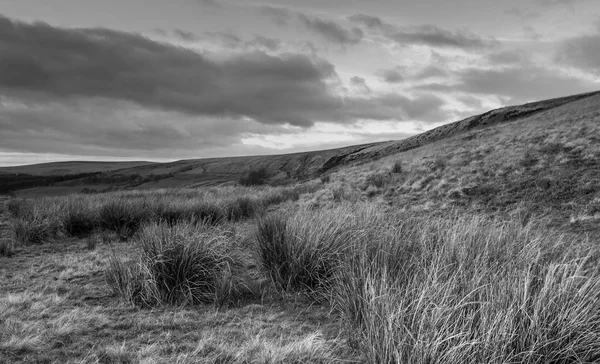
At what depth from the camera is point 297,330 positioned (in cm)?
438

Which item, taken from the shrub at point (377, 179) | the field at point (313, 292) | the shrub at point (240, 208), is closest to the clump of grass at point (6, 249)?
the field at point (313, 292)

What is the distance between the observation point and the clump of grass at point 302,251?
5.60 metres

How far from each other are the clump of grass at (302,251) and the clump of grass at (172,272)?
0.65m

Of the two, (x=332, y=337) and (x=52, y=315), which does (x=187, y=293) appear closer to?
(x=52, y=315)

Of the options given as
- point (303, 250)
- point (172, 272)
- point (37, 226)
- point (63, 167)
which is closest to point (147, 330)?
point (172, 272)

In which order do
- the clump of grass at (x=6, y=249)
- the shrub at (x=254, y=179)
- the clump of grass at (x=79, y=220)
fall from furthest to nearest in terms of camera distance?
the shrub at (x=254, y=179)
the clump of grass at (x=79, y=220)
the clump of grass at (x=6, y=249)

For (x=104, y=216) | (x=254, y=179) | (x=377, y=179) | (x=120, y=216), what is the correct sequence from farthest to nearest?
(x=254, y=179), (x=377, y=179), (x=120, y=216), (x=104, y=216)

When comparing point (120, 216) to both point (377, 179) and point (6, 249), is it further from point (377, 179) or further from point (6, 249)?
point (377, 179)

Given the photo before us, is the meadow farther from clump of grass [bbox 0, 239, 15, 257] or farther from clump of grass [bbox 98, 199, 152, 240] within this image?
clump of grass [bbox 98, 199, 152, 240]

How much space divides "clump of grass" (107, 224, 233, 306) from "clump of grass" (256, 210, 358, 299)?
65 cm

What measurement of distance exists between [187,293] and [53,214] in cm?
859

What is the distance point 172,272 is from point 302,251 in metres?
1.80

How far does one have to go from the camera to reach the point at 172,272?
18.2ft

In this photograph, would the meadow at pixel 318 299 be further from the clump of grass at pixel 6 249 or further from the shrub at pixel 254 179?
the shrub at pixel 254 179
